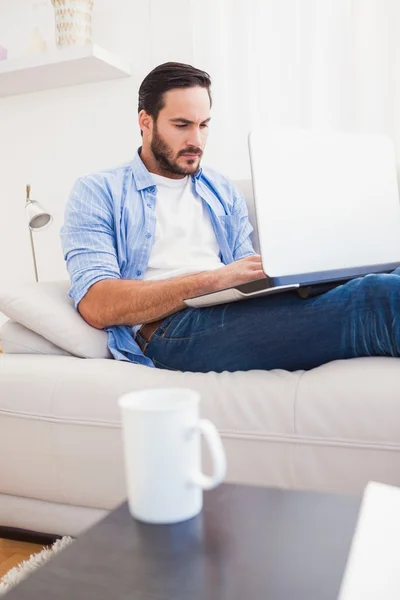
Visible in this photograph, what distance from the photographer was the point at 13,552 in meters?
1.27

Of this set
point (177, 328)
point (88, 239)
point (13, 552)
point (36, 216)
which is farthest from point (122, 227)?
point (36, 216)

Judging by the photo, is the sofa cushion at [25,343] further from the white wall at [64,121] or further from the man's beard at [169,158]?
the white wall at [64,121]

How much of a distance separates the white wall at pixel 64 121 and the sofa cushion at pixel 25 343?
1.43 metres

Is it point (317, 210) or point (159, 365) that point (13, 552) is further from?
point (317, 210)

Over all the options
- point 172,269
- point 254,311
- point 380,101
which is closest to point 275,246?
point 254,311

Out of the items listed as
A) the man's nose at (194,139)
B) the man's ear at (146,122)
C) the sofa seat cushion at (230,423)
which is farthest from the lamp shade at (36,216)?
the sofa seat cushion at (230,423)

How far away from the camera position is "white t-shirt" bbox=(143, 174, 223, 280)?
1.63 metres

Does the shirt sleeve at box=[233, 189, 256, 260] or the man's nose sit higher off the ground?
the man's nose

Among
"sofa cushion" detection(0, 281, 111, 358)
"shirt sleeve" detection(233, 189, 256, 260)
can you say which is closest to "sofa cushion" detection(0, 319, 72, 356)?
"sofa cushion" detection(0, 281, 111, 358)

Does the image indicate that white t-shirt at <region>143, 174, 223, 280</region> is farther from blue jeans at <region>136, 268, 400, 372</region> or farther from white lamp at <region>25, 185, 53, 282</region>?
white lamp at <region>25, 185, 53, 282</region>

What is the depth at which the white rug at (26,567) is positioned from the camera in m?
1.08

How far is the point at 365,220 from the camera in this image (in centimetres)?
120

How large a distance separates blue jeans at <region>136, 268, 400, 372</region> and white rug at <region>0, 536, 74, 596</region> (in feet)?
1.43

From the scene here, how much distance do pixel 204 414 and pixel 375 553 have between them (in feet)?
2.30
